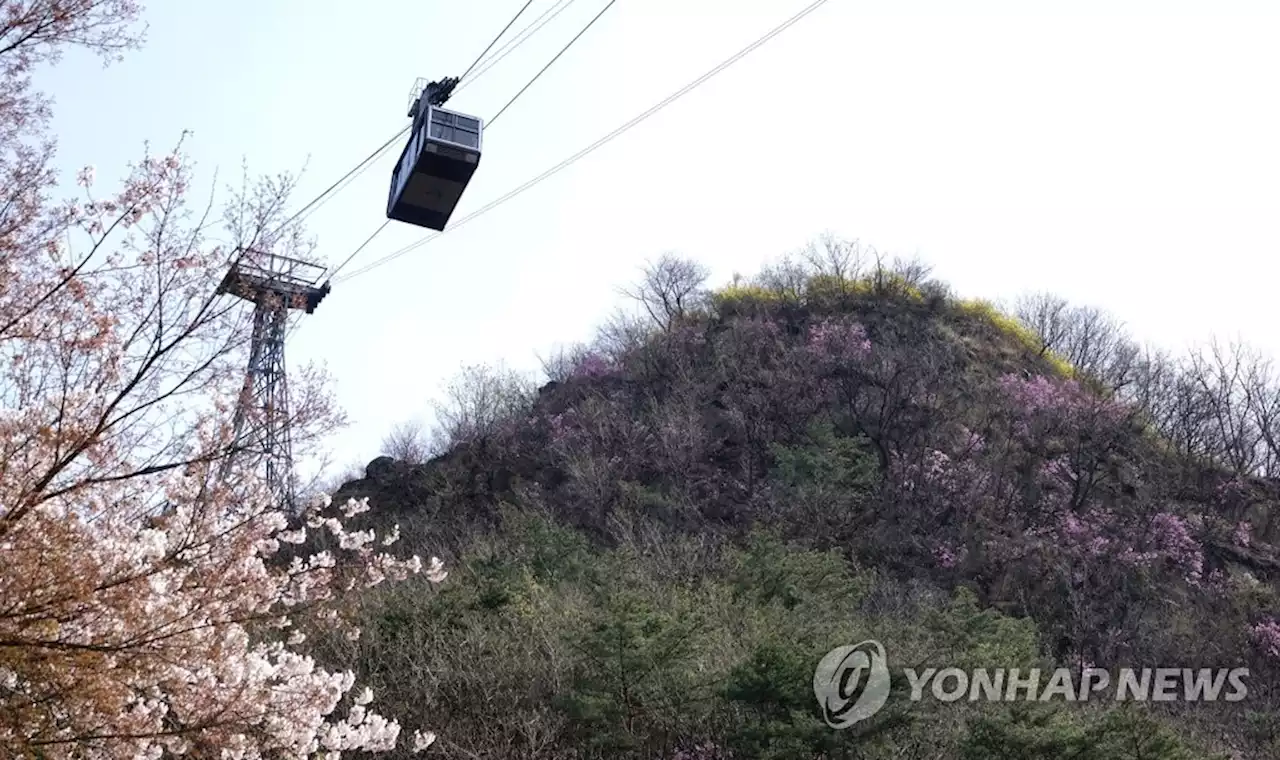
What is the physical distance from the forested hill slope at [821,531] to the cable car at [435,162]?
505 cm

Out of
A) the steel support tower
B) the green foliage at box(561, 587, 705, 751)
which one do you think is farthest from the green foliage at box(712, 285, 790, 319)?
the steel support tower

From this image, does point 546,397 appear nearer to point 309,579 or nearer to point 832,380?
point 832,380

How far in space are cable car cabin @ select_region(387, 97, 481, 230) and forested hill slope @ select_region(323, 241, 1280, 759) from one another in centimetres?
504

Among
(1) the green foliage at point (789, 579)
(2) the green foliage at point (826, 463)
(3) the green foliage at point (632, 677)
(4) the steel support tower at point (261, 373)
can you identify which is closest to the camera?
(4) the steel support tower at point (261, 373)

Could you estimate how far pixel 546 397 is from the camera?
31672 mm

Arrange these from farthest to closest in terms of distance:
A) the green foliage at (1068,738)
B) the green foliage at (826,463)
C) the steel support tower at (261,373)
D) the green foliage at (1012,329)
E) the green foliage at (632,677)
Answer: the green foliage at (1012,329) → the green foliage at (826,463) → the green foliage at (632,677) → the green foliage at (1068,738) → the steel support tower at (261,373)

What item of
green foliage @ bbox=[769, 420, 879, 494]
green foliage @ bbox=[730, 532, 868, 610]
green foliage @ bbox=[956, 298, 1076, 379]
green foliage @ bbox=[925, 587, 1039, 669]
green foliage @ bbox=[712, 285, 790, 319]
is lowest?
Result: green foliage @ bbox=[925, 587, 1039, 669]

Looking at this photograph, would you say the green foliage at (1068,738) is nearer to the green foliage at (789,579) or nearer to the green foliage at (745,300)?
the green foliage at (789,579)

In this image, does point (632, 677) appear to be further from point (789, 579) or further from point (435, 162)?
point (435, 162)

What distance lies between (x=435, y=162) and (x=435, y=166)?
0.17ft

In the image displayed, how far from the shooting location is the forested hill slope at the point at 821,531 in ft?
38.8

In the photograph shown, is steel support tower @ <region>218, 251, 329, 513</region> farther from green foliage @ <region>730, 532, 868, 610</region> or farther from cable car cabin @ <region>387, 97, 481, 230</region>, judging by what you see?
green foliage @ <region>730, 532, 868, 610</region>

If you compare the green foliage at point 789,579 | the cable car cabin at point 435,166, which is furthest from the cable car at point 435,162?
the green foliage at point 789,579

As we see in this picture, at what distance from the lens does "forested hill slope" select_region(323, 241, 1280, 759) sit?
11828 millimetres
